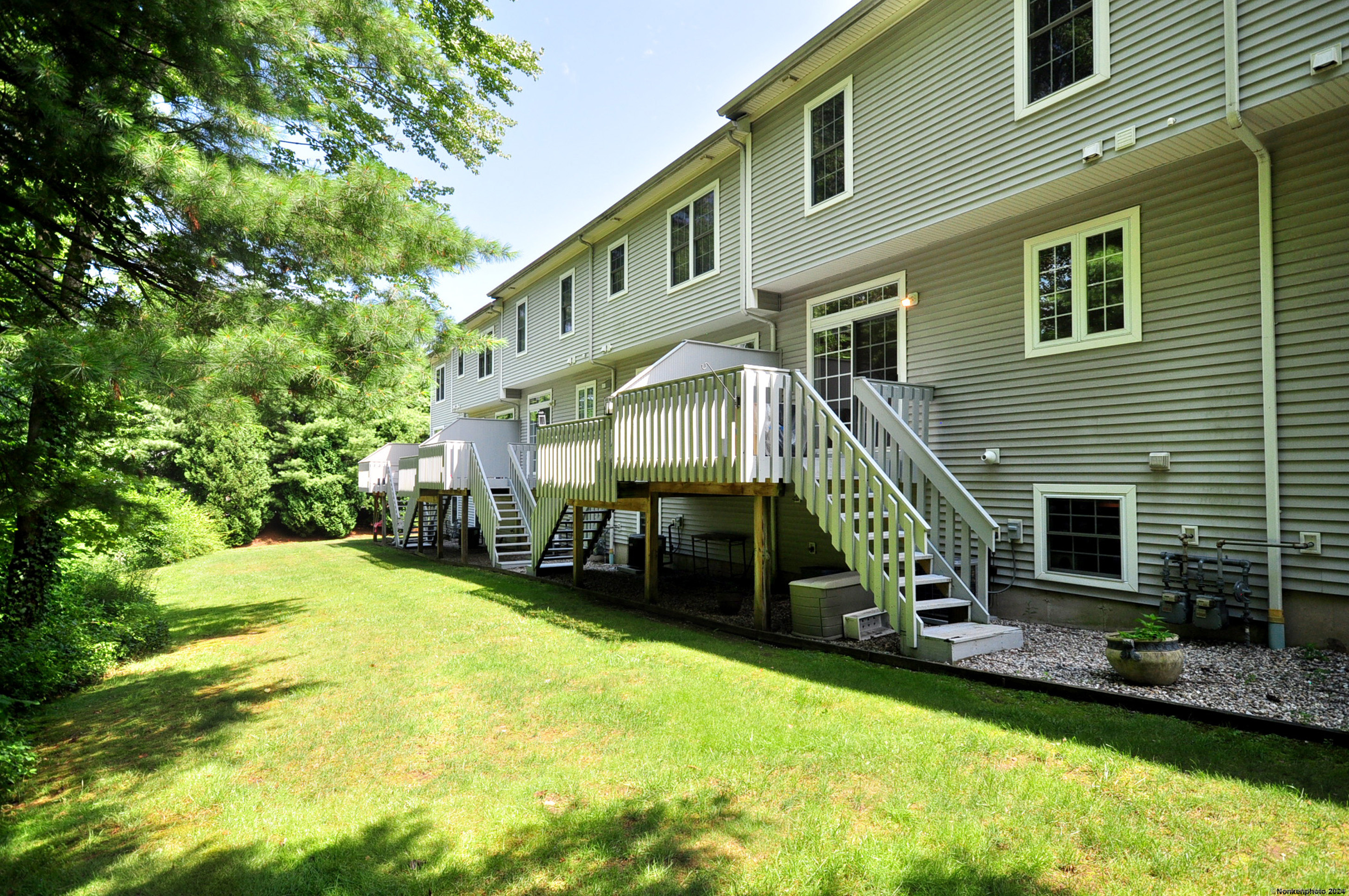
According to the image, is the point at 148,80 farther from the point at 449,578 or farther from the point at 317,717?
the point at 449,578

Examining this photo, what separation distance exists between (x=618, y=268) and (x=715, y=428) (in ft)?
25.6

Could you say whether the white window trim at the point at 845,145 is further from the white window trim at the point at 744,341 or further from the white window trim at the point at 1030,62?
the white window trim at the point at 744,341

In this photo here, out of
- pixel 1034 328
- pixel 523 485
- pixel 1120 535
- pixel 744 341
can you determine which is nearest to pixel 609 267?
pixel 744 341

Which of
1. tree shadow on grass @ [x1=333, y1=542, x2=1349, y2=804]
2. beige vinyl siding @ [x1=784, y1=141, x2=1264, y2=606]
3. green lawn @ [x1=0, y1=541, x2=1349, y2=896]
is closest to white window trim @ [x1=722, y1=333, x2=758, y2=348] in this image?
beige vinyl siding @ [x1=784, y1=141, x2=1264, y2=606]

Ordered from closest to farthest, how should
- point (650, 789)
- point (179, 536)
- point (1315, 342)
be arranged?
1. point (650, 789)
2. point (1315, 342)
3. point (179, 536)

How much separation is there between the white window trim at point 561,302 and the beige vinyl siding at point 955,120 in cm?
659

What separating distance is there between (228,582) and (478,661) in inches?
368

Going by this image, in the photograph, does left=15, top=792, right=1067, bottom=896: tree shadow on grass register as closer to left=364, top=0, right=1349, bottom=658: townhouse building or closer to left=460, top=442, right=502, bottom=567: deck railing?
left=364, top=0, right=1349, bottom=658: townhouse building

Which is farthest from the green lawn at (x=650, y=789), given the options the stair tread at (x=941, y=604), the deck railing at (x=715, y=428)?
the deck railing at (x=715, y=428)

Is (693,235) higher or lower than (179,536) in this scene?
higher

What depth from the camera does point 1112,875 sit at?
2.60 metres

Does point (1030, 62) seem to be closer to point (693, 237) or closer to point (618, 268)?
point (693, 237)

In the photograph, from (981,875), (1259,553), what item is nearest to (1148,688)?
(1259,553)

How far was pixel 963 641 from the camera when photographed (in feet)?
18.3
